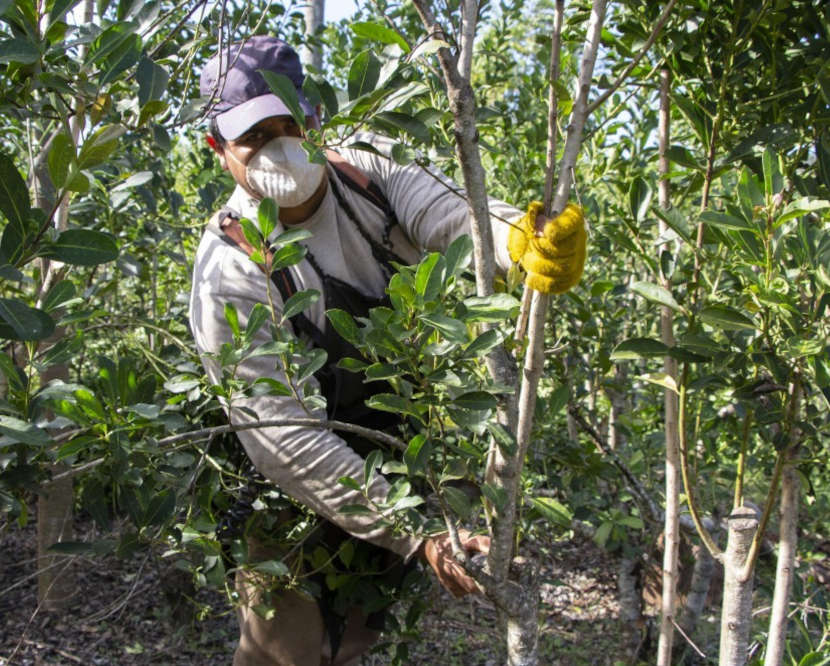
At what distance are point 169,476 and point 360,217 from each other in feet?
3.47

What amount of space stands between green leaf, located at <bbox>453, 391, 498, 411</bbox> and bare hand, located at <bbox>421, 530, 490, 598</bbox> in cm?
54

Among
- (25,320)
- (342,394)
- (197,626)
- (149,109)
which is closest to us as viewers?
(25,320)

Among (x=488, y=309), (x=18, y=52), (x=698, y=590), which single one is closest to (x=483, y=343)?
(x=488, y=309)

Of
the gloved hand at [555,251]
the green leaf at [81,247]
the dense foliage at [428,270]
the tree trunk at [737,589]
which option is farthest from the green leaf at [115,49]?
the tree trunk at [737,589]

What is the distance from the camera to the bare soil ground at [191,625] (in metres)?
3.20

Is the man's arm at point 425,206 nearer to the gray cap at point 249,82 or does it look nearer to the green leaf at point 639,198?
the gray cap at point 249,82

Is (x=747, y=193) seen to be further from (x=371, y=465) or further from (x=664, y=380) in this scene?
(x=371, y=465)

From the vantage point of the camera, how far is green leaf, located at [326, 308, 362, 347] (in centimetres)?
129

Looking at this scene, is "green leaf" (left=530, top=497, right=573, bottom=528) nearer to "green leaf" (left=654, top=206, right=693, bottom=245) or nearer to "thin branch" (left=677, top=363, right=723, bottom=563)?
"thin branch" (left=677, top=363, right=723, bottom=563)

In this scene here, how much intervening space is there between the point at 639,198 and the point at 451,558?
33.4 inches

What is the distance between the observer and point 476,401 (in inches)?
51.2

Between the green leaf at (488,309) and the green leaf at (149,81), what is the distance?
580 mm

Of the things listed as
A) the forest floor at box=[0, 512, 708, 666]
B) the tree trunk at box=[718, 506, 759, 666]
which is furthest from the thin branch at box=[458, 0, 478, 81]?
the forest floor at box=[0, 512, 708, 666]

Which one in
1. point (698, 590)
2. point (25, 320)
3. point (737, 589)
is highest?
point (25, 320)
